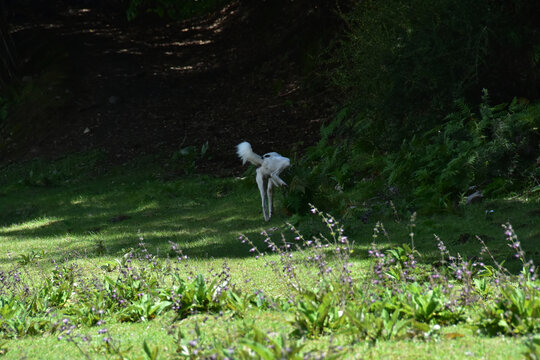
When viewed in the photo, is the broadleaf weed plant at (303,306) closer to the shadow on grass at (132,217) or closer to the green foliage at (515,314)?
the green foliage at (515,314)

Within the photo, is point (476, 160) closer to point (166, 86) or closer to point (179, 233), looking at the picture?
point (179, 233)

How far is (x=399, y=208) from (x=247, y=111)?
11141 mm

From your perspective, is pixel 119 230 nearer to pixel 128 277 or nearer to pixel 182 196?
pixel 182 196

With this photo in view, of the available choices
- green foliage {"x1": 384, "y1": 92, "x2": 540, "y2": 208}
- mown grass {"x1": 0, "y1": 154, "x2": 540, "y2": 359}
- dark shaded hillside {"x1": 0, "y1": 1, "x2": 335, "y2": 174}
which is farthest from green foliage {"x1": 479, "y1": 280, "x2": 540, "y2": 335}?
dark shaded hillside {"x1": 0, "y1": 1, "x2": 335, "y2": 174}

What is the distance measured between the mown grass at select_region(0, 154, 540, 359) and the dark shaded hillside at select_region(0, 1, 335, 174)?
6.23ft

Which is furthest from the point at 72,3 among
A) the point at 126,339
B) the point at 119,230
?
the point at 126,339

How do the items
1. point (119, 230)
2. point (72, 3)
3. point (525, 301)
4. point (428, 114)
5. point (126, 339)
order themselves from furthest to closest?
point (72, 3) < point (428, 114) < point (119, 230) < point (126, 339) < point (525, 301)

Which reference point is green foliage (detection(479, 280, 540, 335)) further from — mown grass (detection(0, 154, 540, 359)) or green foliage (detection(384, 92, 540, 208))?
green foliage (detection(384, 92, 540, 208))

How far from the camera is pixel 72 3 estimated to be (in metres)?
33.1

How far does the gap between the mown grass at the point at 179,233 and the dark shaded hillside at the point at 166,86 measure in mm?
1900

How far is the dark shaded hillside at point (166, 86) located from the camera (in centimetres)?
2030

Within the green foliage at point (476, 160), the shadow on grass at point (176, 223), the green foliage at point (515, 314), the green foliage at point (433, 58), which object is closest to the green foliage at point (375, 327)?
the green foliage at point (515, 314)

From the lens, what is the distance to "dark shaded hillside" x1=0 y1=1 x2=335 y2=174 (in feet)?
66.6

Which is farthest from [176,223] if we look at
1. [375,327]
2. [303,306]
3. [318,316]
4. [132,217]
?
[375,327]
